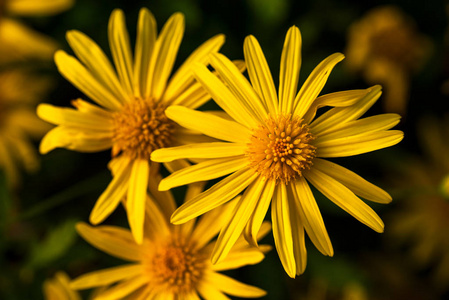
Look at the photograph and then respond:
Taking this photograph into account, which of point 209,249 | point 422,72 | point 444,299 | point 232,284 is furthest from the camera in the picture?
point 444,299

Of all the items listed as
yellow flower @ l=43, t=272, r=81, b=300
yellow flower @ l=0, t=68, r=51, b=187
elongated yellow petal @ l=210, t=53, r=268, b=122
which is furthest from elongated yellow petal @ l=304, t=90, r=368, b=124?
yellow flower @ l=0, t=68, r=51, b=187

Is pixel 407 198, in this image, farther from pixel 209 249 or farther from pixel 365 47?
pixel 209 249

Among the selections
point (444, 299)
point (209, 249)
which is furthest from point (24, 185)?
point (444, 299)

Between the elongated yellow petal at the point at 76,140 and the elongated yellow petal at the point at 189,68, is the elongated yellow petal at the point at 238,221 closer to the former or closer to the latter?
the elongated yellow petal at the point at 189,68

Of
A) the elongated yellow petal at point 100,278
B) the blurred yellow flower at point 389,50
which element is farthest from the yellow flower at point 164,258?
the blurred yellow flower at point 389,50

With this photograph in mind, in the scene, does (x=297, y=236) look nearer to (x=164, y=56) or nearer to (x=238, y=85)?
(x=238, y=85)

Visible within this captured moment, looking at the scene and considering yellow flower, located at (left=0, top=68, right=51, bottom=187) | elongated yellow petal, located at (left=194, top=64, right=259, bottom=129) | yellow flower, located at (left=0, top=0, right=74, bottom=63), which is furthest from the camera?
yellow flower, located at (left=0, top=68, right=51, bottom=187)

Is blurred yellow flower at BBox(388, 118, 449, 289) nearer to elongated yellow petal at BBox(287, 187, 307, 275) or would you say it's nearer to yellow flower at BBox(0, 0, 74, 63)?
elongated yellow petal at BBox(287, 187, 307, 275)
